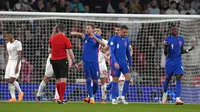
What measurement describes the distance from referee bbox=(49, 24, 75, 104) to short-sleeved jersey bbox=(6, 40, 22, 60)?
299 cm

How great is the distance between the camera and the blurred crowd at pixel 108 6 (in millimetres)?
27219

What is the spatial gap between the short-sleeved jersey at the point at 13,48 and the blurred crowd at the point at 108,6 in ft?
15.4

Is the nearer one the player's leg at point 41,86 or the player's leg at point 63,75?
the player's leg at point 63,75

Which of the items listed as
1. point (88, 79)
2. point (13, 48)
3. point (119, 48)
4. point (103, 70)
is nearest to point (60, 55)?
point (88, 79)

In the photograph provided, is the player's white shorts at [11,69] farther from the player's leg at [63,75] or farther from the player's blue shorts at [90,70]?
the player's leg at [63,75]

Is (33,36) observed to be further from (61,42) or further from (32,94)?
(61,42)

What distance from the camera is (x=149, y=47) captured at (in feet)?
79.6

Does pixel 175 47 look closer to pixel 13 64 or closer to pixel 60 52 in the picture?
pixel 60 52

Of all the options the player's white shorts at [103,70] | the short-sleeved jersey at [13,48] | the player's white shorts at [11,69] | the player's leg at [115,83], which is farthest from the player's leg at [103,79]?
the short-sleeved jersey at [13,48]

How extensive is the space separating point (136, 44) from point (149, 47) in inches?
19.5

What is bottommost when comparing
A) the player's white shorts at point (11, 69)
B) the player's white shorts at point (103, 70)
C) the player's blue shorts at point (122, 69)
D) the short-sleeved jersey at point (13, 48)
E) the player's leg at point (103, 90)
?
the player's leg at point (103, 90)

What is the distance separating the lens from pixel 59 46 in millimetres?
19359

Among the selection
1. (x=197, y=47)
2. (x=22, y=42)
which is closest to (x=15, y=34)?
(x=22, y=42)

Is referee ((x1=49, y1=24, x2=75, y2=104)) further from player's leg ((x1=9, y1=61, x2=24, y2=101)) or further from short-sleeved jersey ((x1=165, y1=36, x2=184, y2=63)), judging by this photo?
short-sleeved jersey ((x1=165, y1=36, x2=184, y2=63))
